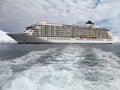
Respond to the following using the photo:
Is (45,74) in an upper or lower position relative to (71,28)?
lower

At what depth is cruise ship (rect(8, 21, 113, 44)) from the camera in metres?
71.2

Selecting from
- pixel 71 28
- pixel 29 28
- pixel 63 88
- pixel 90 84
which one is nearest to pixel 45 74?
pixel 63 88

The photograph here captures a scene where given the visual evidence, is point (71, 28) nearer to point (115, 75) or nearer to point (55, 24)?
point (55, 24)

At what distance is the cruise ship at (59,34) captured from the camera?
7125 cm

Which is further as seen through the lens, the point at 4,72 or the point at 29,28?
the point at 29,28

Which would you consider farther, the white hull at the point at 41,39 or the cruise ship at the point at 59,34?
the cruise ship at the point at 59,34

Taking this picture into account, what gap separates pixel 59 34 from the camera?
256 ft

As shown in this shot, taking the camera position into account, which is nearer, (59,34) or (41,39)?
(41,39)

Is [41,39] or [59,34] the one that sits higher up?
[59,34]

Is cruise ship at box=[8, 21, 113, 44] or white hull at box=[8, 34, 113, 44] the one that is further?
cruise ship at box=[8, 21, 113, 44]

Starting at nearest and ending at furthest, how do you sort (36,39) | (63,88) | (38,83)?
(63,88) → (38,83) → (36,39)

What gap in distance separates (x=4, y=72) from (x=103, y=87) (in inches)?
246

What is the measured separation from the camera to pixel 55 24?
8044cm

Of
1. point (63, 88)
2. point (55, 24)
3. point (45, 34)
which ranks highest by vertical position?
point (55, 24)
